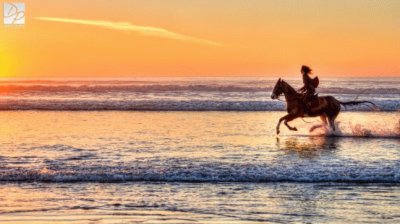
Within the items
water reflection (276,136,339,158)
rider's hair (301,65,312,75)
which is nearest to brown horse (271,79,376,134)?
rider's hair (301,65,312,75)

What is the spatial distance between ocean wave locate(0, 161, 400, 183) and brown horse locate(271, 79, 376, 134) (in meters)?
7.35

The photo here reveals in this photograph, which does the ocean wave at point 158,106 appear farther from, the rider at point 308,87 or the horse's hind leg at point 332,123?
the rider at point 308,87

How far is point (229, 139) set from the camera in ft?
→ 56.7

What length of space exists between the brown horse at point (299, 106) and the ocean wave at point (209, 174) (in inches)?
289

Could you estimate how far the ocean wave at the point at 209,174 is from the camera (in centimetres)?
1143

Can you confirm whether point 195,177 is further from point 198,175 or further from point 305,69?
point 305,69

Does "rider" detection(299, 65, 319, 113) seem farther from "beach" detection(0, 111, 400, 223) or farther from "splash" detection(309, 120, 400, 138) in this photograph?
"beach" detection(0, 111, 400, 223)

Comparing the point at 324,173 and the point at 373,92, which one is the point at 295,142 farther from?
the point at 373,92

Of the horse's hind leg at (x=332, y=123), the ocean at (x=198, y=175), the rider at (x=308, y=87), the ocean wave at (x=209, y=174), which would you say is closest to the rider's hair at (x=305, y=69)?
the rider at (x=308, y=87)

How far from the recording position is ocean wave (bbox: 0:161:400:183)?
37.5 ft

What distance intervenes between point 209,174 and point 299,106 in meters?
8.96

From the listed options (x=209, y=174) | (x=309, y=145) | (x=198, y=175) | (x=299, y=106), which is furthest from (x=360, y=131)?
(x=198, y=175)

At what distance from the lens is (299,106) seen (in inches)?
790

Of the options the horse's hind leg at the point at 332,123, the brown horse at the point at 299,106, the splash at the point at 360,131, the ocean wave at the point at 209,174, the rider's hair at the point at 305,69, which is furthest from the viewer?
the horse's hind leg at the point at 332,123
